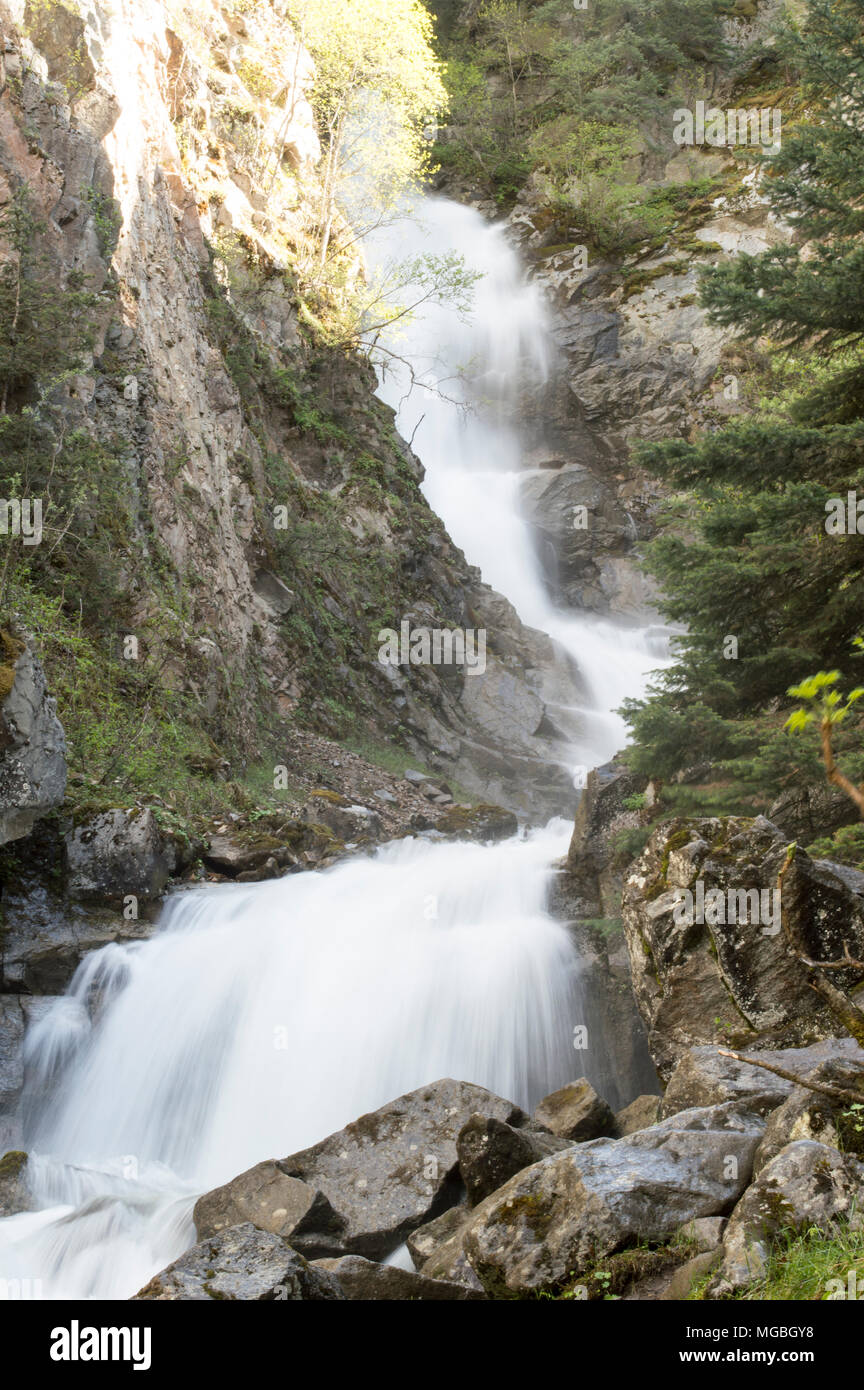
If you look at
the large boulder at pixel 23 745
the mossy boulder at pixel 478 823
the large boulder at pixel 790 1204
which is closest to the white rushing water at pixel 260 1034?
the large boulder at pixel 23 745

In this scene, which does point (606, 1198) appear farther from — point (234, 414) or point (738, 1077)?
point (234, 414)

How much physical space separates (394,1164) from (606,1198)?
267 cm

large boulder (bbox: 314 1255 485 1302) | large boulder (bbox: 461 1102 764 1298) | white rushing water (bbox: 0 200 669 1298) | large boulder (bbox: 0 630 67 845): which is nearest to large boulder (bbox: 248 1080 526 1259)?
white rushing water (bbox: 0 200 669 1298)

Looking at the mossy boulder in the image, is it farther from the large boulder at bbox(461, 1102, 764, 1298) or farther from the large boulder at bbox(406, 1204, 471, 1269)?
the large boulder at bbox(461, 1102, 764, 1298)

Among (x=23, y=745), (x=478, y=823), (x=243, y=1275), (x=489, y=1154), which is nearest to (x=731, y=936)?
(x=489, y=1154)

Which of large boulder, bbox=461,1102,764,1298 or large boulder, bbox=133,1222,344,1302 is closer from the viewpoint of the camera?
large boulder, bbox=133,1222,344,1302

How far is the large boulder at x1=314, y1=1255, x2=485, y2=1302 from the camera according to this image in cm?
435

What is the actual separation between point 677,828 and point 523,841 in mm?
7790

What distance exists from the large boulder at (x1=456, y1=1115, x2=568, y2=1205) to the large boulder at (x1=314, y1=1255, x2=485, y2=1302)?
1.03 metres

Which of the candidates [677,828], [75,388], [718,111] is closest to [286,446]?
[75,388]

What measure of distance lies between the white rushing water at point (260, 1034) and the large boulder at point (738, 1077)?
134 inches

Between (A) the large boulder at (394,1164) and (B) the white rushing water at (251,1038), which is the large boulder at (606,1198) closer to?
(A) the large boulder at (394,1164)

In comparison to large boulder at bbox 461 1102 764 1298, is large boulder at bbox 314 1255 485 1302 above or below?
below

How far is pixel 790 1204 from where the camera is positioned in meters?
3.41
